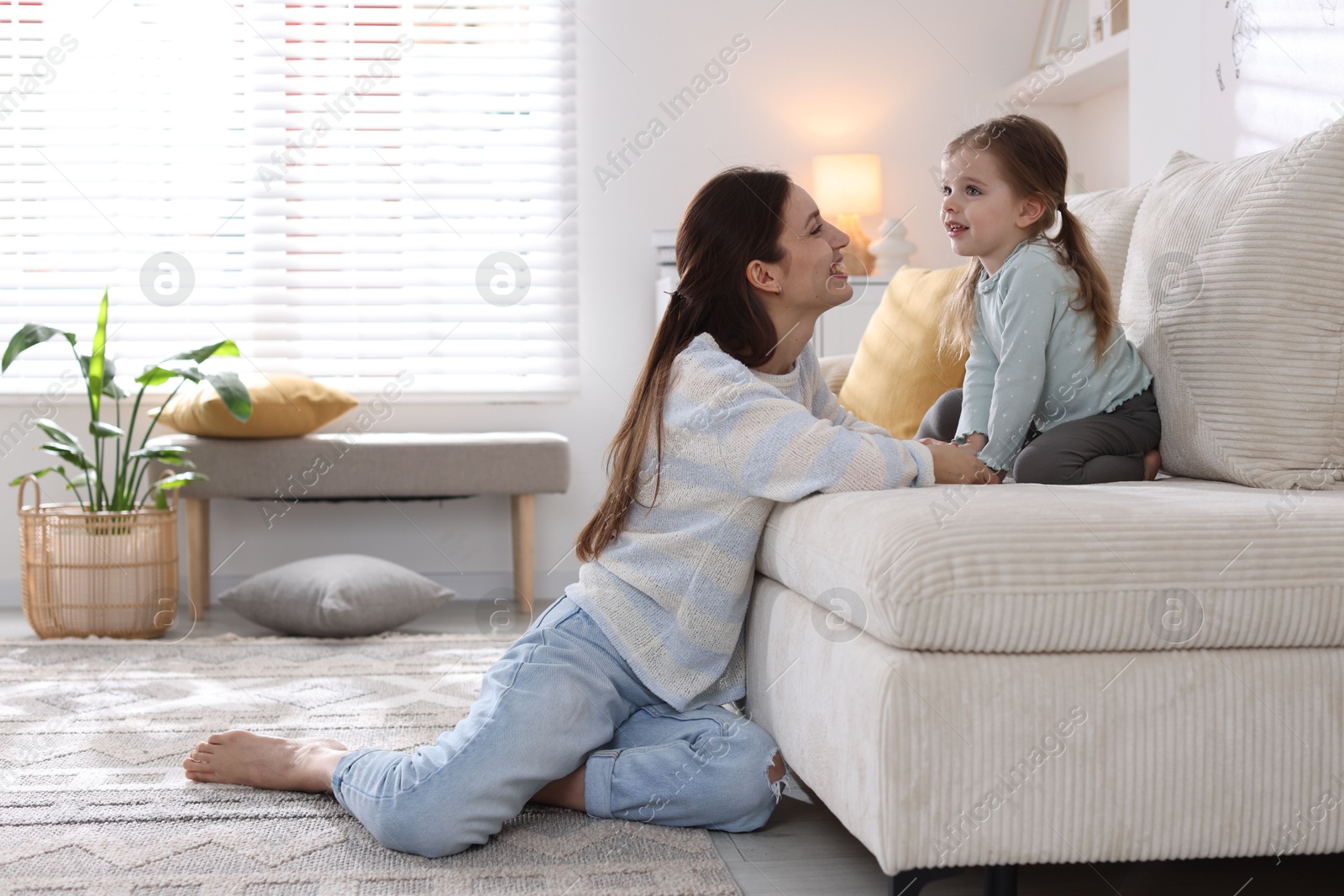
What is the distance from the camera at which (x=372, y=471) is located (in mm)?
2943

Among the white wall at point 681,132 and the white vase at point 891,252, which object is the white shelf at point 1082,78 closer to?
the white wall at point 681,132

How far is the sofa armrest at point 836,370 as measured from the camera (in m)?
2.37

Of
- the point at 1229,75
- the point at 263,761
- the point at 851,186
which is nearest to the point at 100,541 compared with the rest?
the point at 263,761

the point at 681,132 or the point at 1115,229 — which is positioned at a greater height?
the point at 681,132

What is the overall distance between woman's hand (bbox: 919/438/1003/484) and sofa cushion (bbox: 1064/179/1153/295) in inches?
20.4

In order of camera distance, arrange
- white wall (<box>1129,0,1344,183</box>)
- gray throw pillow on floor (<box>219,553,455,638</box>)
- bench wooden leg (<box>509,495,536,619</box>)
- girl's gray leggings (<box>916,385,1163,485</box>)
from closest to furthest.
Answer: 1. girl's gray leggings (<box>916,385,1163,485</box>)
2. white wall (<box>1129,0,1344,183</box>)
3. gray throw pillow on floor (<box>219,553,455,638</box>)
4. bench wooden leg (<box>509,495,536,619</box>)

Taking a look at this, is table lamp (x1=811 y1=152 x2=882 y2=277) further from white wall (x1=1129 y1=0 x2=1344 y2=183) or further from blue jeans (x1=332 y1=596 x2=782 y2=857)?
blue jeans (x1=332 y1=596 x2=782 y2=857)

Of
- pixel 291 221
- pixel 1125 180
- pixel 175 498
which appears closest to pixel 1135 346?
pixel 1125 180

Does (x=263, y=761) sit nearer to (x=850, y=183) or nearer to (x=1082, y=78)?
(x=850, y=183)

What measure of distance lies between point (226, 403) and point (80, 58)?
1317mm

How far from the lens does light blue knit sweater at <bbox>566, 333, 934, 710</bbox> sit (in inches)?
51.0

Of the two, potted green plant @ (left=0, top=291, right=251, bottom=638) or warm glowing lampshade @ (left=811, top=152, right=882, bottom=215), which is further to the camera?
warm glowing lampshade @ (left=811, top=152, right=882, bottom=215)

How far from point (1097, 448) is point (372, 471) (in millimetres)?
1914

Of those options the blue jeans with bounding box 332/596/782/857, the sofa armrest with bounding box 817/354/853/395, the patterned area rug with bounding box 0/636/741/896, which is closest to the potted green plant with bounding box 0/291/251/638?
the patterned area rug with bounding box 0/636/741/896
